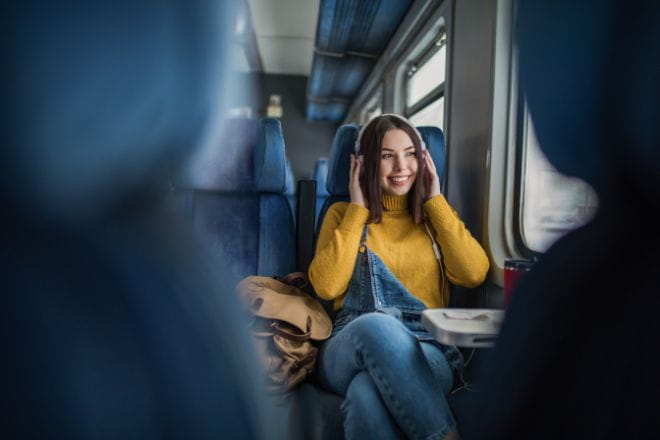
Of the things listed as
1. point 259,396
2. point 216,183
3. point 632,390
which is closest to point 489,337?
point 632,390

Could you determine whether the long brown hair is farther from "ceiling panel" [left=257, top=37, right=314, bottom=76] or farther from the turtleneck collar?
"ceiling panel" [left=257, top=37, right=314, bottom=76]

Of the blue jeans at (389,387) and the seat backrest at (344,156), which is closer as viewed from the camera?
the blue jeans at (389,387)

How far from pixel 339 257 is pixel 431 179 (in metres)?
0.46

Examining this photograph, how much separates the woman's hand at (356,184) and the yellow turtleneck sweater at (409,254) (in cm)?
3

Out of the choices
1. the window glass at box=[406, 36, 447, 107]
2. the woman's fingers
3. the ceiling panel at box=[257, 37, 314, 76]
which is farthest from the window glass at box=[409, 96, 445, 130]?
the ceiling panel at box=[257, 37, 314, 76]

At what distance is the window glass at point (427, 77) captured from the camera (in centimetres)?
297

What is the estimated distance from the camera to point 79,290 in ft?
1.36

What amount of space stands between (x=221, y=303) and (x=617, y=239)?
0.42m

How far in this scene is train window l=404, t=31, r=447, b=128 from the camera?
2867 mm

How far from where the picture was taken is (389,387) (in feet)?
3.60

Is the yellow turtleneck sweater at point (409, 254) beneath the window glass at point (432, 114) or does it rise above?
beneath

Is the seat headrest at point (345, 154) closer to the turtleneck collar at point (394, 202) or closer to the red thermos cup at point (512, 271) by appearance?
the turtleneck collar at point (394, 202)

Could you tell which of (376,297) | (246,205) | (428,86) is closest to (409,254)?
(376,297)

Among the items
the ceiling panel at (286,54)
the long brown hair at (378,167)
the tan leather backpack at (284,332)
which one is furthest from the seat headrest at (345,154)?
the ceiling panel at (286,54)
